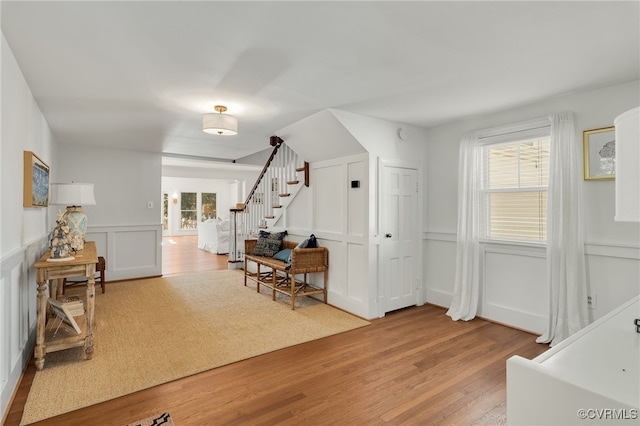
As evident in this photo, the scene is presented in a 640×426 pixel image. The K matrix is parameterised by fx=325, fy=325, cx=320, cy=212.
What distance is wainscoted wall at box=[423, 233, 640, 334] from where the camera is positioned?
9.25 ft

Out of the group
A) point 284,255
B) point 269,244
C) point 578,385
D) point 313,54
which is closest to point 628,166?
point 578,385

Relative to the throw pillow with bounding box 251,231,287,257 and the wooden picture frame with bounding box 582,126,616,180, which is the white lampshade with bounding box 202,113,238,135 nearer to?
the throw pillow with bounding box 251,231,287,257

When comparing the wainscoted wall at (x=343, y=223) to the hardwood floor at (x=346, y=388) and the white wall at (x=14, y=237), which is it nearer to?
the hardwood floor at (x=346, y=388)

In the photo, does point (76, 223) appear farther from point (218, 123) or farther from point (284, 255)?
point (284, 255)

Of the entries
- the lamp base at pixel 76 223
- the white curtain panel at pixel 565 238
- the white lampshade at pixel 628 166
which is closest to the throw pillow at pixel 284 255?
the lamp base at pixel 76 223

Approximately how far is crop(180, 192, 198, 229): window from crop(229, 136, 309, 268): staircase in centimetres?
760

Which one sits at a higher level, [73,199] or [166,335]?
[73,199]

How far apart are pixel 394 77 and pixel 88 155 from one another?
527 centimetres

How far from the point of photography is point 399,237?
163 inches

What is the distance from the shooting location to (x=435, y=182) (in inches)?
171

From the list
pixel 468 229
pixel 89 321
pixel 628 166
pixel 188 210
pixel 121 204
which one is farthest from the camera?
pixel 188 210

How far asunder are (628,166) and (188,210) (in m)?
14.2

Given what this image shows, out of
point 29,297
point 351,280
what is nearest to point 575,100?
point 351,280

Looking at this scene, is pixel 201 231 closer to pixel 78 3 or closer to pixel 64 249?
pixel 64 249
